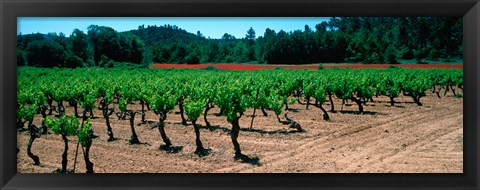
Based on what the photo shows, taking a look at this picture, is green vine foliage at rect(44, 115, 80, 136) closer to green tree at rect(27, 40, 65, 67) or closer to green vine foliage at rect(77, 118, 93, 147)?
green vine foliage at rect(77, 118, 93, 147)

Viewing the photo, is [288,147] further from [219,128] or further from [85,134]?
[85,134]

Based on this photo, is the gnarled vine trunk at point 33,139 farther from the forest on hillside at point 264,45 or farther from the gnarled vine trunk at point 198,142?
the gnarled vine trunk at point 198,142

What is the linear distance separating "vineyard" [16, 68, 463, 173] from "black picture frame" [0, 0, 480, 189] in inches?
16.7

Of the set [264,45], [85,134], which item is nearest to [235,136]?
[264,45]

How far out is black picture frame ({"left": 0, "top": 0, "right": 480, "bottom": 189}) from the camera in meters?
5.36

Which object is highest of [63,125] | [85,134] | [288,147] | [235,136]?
[63,125]

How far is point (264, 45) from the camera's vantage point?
336 inches

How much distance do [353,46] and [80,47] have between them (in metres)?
5.17

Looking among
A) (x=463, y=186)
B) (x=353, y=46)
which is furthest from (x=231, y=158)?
(x=463, y=186)

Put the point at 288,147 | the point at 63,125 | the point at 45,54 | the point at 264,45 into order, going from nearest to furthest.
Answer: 1. the point at 63,125
2. the point at 264,45
3. the point at 45,54
4. the point at 288,147

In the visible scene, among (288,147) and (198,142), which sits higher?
(198,142)

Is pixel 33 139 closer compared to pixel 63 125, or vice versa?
pixel 63 125
